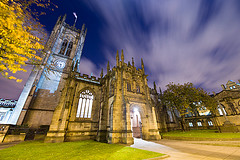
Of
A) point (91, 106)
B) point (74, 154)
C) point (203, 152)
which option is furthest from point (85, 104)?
point (203, 152)

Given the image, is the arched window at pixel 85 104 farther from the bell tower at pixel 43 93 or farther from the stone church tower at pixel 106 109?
the bell tower at pixel 43 93

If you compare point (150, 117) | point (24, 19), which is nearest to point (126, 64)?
point (150, 117)

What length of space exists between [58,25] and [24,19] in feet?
138

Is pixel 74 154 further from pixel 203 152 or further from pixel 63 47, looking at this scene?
pixel 63 47

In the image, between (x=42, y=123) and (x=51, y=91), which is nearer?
(x=42, y=123)

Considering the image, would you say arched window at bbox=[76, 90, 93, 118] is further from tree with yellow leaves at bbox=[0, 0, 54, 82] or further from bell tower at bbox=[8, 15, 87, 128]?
tree with yellow leaves at bbox=[0, 0, 54, 82]

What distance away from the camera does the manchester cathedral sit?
13.2 m

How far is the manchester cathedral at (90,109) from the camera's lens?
13219 mm

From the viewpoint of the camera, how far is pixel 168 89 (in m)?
23.6

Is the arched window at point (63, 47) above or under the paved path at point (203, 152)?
above

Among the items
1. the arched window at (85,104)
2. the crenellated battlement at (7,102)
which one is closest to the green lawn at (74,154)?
the arched window at (85,104)

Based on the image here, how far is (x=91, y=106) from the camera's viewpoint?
60.6 ft

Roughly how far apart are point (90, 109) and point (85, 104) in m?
1.49

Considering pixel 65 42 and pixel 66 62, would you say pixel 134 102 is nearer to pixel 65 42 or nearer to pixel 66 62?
pixel 66 62
